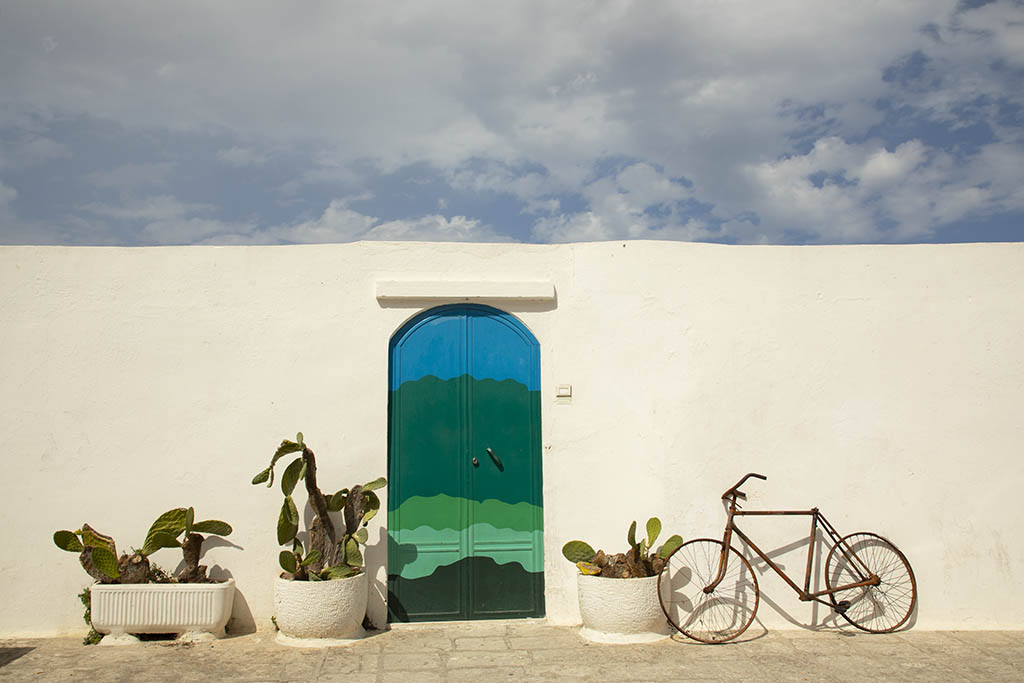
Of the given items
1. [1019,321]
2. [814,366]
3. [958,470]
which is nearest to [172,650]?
[814,366]

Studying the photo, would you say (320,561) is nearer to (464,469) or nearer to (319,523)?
(319,523)

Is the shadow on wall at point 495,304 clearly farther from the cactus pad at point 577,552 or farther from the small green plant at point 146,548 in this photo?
the small green plant at point 146,548

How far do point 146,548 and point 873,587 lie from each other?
5.44 m

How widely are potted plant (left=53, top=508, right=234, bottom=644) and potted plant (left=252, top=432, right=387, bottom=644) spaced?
470 millimetres

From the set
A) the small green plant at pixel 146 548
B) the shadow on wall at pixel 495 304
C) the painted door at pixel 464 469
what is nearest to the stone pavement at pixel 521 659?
the painted door at pixel 464 469

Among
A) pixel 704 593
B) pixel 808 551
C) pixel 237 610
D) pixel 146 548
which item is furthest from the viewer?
pixel 808 551

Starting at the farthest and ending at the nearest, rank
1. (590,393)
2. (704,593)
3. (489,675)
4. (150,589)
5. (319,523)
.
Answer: (590,393) → (704,593) → (319,523) → (150,589) → (489,675)

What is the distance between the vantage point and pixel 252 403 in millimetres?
6078

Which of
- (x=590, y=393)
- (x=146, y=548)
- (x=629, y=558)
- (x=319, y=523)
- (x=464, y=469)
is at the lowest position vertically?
(x=629, y=558)

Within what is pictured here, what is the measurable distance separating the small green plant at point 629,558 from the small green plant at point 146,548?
100.0 inches

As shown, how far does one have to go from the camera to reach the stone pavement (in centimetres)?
491

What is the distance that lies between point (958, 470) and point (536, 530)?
3375 millimetres

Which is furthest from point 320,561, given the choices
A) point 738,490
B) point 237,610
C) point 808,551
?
point 808,551

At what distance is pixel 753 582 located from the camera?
598 cm
